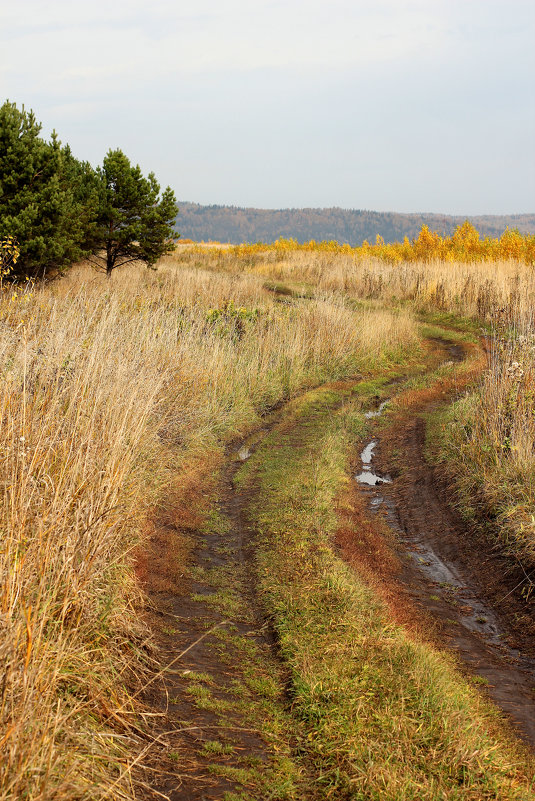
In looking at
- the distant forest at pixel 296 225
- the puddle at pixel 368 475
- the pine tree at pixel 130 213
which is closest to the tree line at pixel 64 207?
the pine tree at pixel 130 213

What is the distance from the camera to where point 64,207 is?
45.7 feet

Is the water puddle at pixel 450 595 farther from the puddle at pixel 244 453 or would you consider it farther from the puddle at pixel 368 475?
the puddle at pixel 244 453

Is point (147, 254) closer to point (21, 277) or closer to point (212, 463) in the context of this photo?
point (21, 277)

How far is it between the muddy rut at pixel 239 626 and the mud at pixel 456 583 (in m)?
0.01

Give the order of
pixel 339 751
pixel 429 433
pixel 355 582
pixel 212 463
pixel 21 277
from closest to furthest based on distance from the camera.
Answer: pixel 339 751 → pixel 355 582 → pixel 212 463 → pixel 429 433 → pixel 21 277

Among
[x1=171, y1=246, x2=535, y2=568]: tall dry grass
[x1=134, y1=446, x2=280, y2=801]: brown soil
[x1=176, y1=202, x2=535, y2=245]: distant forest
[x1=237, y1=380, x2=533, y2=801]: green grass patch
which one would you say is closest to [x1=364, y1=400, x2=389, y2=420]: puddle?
[x1=171, y1=246, x2=535, y2=568]: tall dry grass

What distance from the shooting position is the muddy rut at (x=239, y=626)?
3381 mm

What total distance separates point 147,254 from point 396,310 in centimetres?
786

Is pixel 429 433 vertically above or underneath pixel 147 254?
underneath

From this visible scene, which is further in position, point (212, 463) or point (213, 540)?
point (212, 463)

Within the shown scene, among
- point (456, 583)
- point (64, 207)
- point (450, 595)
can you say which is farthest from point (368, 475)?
point (64, 207)

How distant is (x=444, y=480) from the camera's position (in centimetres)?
812

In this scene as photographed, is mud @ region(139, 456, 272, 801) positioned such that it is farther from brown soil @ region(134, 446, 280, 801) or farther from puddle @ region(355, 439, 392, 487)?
puddle @ region(355, 439, 392, 487)

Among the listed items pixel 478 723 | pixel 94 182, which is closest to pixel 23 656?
pixel 478 723
